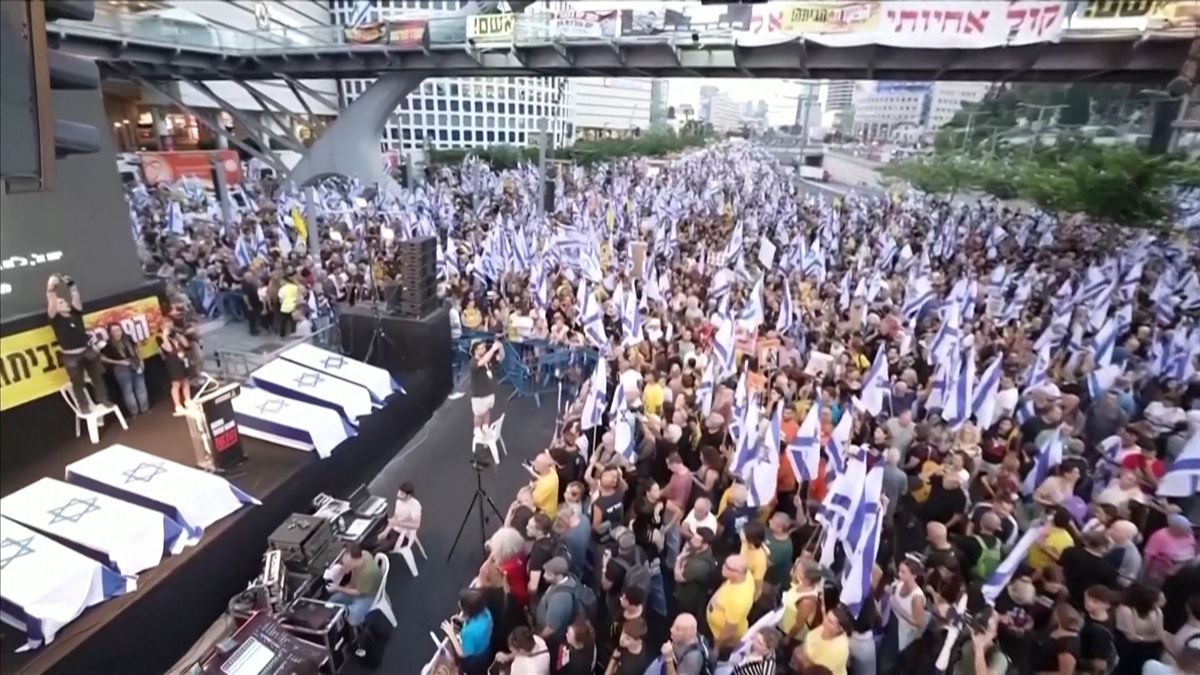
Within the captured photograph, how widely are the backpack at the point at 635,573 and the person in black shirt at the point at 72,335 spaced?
786 centimetres

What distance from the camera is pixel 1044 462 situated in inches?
271

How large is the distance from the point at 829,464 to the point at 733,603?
2.49 m

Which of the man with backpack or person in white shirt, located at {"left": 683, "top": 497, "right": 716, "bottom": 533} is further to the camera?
person in white shirt, located at {"left": 683, "top": 497, "right": 716, "bottom": 533}

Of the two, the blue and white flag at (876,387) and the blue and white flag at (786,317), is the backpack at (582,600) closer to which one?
the blue and white flag at (876,387)

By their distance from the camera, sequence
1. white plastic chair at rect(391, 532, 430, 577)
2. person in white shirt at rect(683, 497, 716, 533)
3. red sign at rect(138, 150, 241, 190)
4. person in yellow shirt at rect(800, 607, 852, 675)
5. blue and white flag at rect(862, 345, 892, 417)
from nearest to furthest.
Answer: person in yellow shirt at rect(800, 607, 852, 675), person in white shirt at rect(683, 497, 716, 533), white plastic chair at rect(391, 532, 430, 577), blue and white flag at rect(862, 345, 892, 417), red sign at rect(138, 150, 241, 190)

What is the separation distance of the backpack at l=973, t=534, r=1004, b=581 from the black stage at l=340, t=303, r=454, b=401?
887cm

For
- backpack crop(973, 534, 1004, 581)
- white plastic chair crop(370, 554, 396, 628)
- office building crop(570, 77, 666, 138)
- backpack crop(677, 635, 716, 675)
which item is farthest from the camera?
office building crop(570, 77, 666, 138)

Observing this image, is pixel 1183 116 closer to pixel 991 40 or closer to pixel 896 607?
pixel 991 40

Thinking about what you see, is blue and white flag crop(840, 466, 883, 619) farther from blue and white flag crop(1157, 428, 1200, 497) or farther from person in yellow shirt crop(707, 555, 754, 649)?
blue and white flag crop(1157, 428, 1200, 497)

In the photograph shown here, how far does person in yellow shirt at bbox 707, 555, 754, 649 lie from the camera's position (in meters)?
4.98

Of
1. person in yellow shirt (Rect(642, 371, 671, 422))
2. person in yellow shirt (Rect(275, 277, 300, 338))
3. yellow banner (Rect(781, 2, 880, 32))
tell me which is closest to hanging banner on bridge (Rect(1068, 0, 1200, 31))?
yellow banner (Rect(781, 2, 880, 32))

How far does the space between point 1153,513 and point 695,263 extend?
10832mm

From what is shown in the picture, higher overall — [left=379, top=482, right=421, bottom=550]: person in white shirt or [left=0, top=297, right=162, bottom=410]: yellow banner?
[left=0, top=297, right=162, bottom=410]: yellow banner

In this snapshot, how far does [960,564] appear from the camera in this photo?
213 inches
